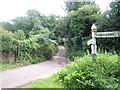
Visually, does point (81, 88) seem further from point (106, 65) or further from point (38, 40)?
point (38, 40)

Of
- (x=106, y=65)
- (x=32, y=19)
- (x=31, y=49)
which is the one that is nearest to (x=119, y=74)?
(x=106, y=65)

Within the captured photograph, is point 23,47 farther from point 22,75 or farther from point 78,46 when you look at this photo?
point 78,46

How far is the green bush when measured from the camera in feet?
5.78

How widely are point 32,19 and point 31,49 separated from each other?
2.93 metres

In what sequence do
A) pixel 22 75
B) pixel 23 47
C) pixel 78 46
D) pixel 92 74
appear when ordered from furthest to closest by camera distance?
pixel 78 46
pixel 23 47
pixel 22 75
pixel 92 74

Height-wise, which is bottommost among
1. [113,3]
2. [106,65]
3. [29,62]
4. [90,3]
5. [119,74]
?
[29,62]

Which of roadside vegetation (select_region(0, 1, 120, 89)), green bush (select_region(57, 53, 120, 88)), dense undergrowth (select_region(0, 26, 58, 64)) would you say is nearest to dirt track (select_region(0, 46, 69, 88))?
roadside vegetation (select_region(0, 1, 120, 89))

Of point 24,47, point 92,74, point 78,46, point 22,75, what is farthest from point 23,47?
point 92,74

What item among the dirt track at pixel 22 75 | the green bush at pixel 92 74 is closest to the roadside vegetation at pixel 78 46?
the green bush at pixel 92 74

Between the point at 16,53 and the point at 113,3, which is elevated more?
the point at 113,3

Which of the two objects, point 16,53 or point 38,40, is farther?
point 38,40

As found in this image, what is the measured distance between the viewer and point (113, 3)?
399cm

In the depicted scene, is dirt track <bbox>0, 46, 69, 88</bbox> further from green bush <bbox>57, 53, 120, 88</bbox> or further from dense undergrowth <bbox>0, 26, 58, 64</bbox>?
dense undergrowth <bbox>0, 26, 58, 64</bbox>

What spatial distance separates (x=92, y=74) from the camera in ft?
6.19
